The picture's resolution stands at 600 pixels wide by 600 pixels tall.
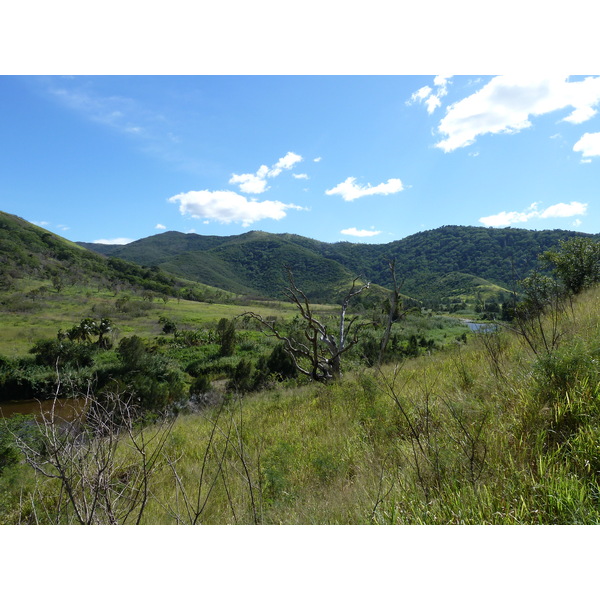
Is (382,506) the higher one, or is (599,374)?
(599,374)

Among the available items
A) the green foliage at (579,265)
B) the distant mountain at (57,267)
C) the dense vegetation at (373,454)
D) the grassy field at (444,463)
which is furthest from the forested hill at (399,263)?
the grassy field at (444,463)

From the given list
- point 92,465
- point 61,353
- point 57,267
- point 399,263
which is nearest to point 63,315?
point 61,353

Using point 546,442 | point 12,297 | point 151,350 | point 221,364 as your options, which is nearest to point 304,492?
point 546,442

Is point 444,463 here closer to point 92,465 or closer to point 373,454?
point 373,454

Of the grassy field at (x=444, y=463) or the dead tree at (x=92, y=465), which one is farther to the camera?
the dead tree at (x=92, y=465)

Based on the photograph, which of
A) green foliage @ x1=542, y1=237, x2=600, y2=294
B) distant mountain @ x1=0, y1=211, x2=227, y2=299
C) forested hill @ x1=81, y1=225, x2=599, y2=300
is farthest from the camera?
forested hill @ x1=81, y1=225, x2=599, y2=300

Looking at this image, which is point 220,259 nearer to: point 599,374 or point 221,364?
point 221,364

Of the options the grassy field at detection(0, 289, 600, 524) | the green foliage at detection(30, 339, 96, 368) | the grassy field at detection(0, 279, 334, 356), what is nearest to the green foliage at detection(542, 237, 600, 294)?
the grassy field at detection(0, 289, 600, 524)

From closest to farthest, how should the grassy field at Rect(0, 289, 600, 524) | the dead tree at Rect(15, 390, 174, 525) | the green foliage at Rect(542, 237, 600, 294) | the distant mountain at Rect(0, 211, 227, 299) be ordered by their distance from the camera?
1. the grassy field at Rect(0, 289, 600, 524)
2. the dead tree at Rect(15, 390, 174, 525)
3. the green foliage at Rect(542, 237, 600, 294)
4. the distant mountain at Rect(0, 211, 227, 299)

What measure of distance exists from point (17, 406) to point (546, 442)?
83.2 ft

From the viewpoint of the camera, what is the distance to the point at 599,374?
8.54ft

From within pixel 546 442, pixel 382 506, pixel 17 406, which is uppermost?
pixel 546 442

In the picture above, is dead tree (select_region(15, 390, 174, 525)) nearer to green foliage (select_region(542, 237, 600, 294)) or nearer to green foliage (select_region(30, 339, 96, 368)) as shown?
green foliage (select_region(542, 237, 600, 294))

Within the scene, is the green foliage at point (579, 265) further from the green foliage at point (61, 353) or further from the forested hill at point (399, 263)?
the forested hill at point (399, 263)
